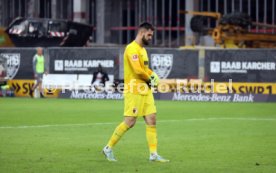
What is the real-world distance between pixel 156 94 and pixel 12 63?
7.60 metres

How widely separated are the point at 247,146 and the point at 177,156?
2209 mm

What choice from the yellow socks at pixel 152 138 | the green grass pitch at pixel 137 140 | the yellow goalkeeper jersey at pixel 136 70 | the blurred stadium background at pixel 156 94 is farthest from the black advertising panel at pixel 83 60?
the yellow socks at pixel 152 138

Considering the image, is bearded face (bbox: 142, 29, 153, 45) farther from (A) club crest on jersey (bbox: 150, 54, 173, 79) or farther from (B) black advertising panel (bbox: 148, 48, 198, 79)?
(A) club crest on jersey (bbox: 150, 54, 173, 79)

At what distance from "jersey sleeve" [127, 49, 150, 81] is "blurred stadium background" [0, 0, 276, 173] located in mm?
1397

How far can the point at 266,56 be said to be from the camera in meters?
34.5

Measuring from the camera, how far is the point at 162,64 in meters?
36.1

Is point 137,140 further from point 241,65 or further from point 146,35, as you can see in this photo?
point 241,65

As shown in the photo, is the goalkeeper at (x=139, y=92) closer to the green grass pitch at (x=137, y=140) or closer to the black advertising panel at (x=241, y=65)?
the green grass pitch at (x=137, y=140)

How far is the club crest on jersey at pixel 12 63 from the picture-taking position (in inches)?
1519

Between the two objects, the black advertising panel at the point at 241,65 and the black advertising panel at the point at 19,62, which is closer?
the black advertising panel at the point at 241,65

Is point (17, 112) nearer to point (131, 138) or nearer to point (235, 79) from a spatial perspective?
point (131, 138)

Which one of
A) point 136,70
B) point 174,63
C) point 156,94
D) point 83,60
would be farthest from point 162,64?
point 136,70

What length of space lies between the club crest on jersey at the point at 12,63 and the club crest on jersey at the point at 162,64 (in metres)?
6.51

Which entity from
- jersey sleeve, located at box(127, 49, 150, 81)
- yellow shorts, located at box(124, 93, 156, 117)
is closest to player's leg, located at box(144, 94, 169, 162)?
yellow shorts, located at box(124, 93, 156, 117)
